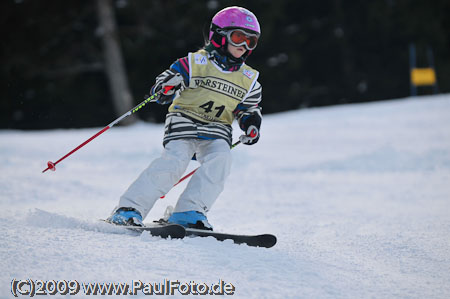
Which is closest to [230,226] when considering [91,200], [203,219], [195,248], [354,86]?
[203,219]

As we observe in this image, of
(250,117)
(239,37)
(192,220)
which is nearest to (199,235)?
(192,220)

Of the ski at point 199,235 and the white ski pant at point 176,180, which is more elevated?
the white ski pant at point 176,180

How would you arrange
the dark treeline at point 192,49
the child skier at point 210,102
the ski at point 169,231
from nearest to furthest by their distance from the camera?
the ski at point 169,231 → the child skier at point 210,102 → the dark treeline at point 192,49

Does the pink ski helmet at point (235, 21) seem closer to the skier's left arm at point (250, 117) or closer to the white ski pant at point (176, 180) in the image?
the skier's left arm at point (250, 117)

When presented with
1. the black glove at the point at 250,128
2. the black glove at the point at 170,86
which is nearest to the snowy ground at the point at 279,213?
the black glove at the point at 250,128

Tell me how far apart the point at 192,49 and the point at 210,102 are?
Answer: 45.3ft

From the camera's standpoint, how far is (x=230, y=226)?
420 cm

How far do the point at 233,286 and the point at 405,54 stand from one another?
20.5 meters

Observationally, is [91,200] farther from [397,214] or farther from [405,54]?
[405,54]

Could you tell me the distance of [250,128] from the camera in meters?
3.71

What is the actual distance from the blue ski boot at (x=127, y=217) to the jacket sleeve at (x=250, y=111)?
102 cm

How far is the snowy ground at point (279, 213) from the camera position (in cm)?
246

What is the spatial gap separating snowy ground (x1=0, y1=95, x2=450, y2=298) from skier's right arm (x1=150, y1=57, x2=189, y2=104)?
101 cm

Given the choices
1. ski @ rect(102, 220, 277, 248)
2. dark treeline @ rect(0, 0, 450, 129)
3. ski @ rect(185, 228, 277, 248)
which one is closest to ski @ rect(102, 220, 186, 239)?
ski @ rect(102, 220, 277, 248)
